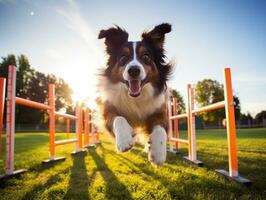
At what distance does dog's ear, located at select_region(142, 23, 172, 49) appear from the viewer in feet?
13.7

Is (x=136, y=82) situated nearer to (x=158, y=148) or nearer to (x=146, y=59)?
(x=146, y=59)

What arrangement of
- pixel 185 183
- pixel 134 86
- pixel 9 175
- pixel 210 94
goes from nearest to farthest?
pixel 185 183
pixel 134 86
pixel 9 175
pixel 210 94

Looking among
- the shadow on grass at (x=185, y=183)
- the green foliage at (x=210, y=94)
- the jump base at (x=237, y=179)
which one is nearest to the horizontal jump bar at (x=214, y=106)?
the jump base at (x=237, y=179)

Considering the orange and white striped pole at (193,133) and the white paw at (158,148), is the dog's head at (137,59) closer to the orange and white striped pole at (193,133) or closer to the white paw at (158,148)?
the white paw at (158,148)

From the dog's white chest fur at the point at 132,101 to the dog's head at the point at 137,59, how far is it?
0.11 metres

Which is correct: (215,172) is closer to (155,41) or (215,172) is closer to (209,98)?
(155,41)

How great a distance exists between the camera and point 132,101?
4.19 m

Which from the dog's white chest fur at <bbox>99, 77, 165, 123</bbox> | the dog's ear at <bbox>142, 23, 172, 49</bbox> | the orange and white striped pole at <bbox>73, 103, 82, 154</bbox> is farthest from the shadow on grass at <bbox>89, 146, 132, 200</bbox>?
the orange and white striped pole at <bbox>73, 103, 82, 154</bbox>

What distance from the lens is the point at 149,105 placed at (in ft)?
13.8

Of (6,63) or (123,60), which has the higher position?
(6,63)

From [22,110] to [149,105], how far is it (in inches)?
1807

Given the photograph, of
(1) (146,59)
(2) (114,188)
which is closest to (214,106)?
(1) (146,59)

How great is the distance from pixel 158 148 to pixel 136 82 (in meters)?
0.95

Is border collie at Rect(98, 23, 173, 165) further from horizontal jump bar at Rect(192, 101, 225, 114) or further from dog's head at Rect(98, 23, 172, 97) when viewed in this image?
horizontal jump bar at Rect(192, 101, 225, 114)
